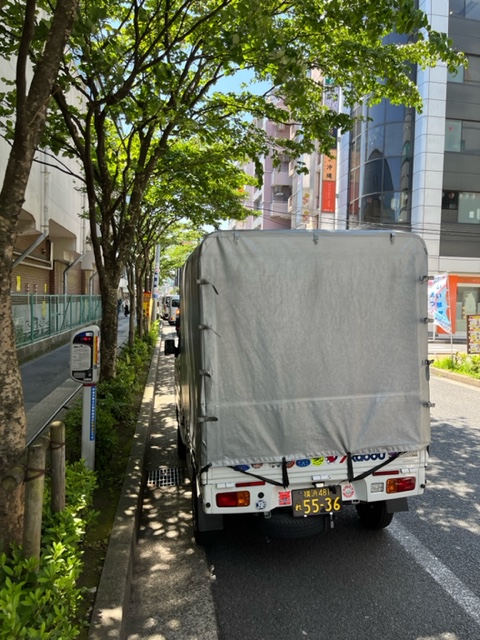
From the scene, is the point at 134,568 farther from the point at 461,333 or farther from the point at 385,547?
the point at 461,333

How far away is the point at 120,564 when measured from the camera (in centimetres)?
340

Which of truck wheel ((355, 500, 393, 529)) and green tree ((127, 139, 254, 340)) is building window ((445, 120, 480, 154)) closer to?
green tree ((127, 139, 254, 340))

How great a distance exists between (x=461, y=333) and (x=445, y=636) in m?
28.1

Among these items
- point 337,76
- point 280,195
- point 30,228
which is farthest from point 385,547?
point 280,195

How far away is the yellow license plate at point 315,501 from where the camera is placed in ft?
11.4

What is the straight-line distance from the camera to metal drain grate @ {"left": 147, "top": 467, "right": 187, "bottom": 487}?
18.3 ft

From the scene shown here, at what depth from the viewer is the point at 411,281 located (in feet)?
11.8

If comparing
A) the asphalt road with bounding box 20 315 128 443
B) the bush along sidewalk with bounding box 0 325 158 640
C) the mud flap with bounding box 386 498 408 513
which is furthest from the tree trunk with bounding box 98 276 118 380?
the mud flap with bounding box 386 498 408 513

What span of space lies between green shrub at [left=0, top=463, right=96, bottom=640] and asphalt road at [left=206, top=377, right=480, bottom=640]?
107 centimetres

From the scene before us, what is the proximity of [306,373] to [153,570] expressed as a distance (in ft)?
6.53

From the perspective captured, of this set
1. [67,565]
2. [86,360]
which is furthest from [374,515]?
[86,360]

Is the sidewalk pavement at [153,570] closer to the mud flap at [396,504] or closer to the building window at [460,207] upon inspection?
the mud flap at [396,504]

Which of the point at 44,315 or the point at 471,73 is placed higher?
the point at 471,73

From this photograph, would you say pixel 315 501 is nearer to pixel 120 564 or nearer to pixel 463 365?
pixel 120 564
